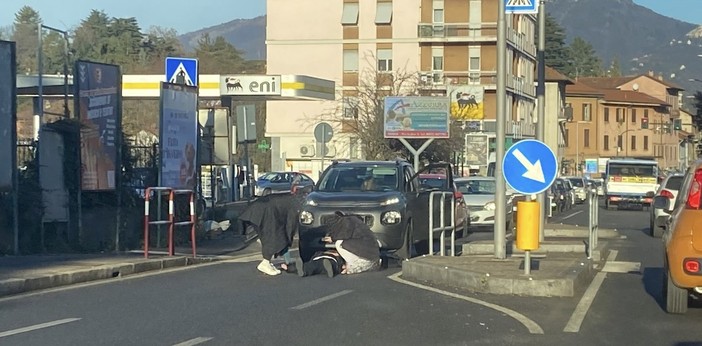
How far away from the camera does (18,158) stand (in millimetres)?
19250

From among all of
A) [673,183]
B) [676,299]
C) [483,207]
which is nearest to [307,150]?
[483,207]

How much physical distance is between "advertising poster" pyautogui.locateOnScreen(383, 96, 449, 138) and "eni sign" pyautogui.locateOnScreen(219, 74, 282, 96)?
5948 mm

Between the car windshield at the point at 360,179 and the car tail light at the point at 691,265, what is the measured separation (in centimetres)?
774

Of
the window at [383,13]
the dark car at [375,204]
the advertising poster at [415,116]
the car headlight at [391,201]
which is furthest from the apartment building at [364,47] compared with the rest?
the car headlight at [391,201]

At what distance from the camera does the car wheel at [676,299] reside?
11547 mm

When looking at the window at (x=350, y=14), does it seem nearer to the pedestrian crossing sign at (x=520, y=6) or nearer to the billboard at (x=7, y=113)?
the billboard at (x=7, y=113)

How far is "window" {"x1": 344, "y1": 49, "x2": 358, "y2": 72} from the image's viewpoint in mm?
71375

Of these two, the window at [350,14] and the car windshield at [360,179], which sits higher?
the window at [350,14]

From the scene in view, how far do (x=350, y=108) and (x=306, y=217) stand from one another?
139 ft

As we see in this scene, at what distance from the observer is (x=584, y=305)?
1240cm

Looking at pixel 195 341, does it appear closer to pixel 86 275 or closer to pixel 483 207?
pixel 86 275

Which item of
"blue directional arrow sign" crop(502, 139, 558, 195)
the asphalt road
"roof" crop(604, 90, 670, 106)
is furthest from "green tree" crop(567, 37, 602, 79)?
the asphalt road

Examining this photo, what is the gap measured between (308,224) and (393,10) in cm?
5538

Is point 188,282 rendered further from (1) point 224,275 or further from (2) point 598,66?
(2) point 598,66
